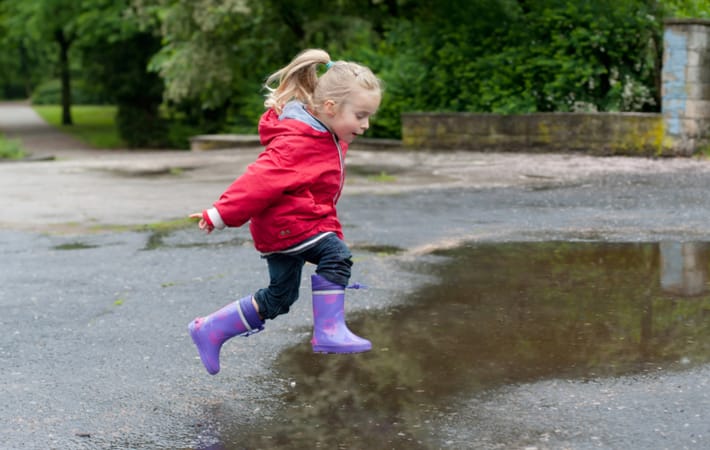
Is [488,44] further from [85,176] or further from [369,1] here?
[85,176]

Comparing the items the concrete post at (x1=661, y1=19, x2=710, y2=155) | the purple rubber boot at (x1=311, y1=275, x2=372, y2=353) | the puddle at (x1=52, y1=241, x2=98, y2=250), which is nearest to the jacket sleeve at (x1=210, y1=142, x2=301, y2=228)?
the purple rubber boot at (x1=311, y1=275, x2=372, y2=353)

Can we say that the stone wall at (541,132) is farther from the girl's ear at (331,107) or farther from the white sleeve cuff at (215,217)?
the white sleeve cuff at (215,217)

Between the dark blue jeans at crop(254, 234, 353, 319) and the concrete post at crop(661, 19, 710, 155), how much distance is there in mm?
10166

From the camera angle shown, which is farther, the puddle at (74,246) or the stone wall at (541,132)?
the stone wall at (541,132)

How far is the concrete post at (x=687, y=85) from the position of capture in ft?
44.2

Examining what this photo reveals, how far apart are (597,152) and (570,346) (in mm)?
9708

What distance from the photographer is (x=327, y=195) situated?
4.32 m

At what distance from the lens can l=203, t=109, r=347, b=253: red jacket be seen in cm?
412

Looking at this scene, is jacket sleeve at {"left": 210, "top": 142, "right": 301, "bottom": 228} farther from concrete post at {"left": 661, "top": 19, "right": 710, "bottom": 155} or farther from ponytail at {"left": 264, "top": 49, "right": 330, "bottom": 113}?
concrete post at {"left": 661, "top": 19, "right": 710, "bottom": 155}

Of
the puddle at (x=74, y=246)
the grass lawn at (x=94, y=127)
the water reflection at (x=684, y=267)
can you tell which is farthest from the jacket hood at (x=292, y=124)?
the grass lawn at (x=94, y=127)

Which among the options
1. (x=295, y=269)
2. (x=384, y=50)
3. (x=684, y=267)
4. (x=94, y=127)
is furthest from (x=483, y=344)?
(x=94, y=127)

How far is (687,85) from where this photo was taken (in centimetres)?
1358

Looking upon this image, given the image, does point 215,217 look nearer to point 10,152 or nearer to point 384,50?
point 384,50

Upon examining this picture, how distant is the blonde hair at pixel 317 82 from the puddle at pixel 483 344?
3.91 feet
